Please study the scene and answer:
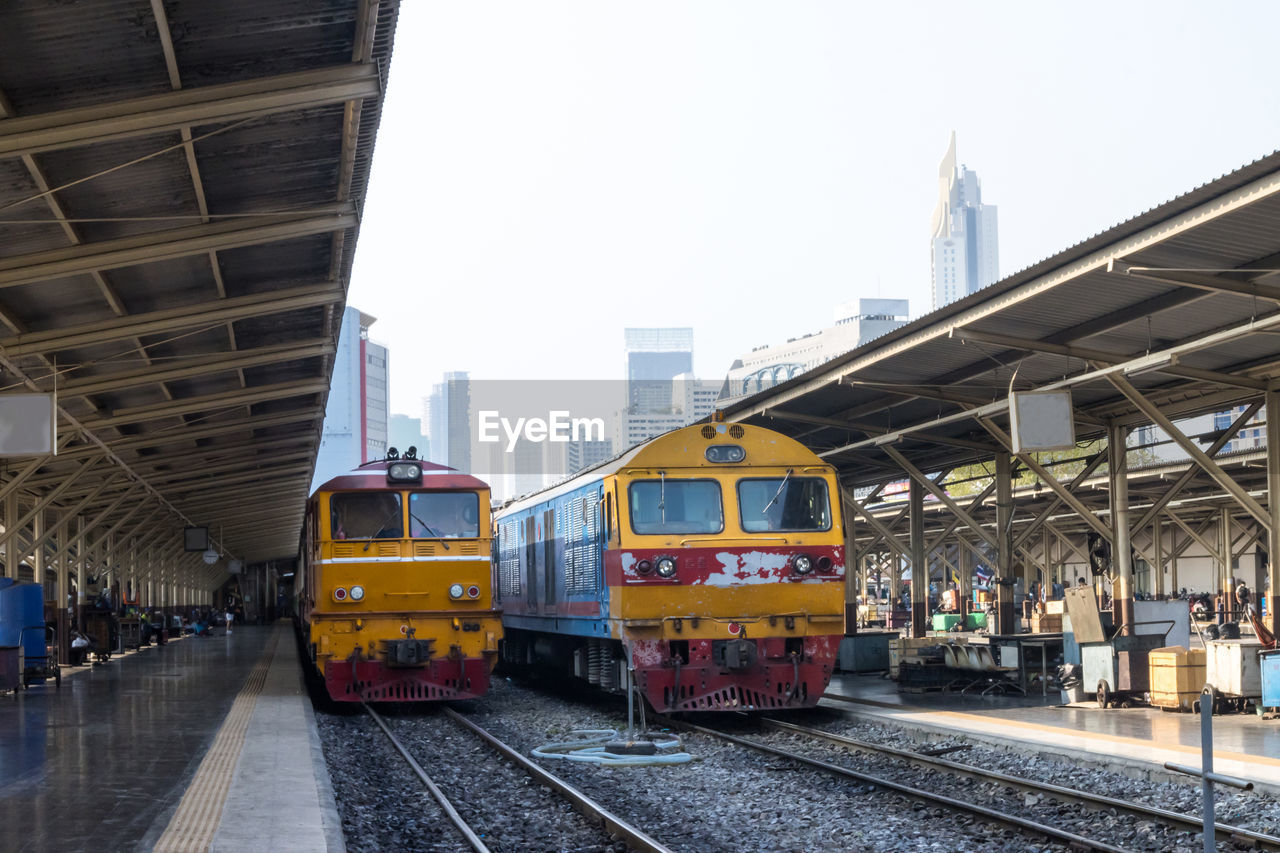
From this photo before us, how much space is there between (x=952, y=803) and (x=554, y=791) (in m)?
3.25

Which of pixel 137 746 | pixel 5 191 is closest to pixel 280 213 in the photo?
pixel 5 191

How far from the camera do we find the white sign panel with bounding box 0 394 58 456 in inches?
551

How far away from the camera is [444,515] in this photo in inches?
683

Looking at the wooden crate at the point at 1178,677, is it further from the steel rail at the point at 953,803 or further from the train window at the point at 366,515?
the train window at the point at 366,515

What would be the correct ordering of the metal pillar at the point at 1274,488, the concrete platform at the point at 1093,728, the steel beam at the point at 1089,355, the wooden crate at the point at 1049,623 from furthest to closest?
1. the wooden crate at the point at 1049,623
2. the metal pillar at the point at 1274,488
3. the steel beam at the point at 1089,355
4. the concrete platform at the point at 1093,728

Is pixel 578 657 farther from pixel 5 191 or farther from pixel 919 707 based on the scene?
pixel 5 191

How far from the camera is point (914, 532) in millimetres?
27188

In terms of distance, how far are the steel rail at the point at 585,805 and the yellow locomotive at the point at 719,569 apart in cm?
168

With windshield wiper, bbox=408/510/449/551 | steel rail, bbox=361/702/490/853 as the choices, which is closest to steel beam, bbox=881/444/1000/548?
windshield wiper, bbox=408/510/449/551

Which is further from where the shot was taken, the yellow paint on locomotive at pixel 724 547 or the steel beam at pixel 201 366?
the steel beam at pixel 201 366

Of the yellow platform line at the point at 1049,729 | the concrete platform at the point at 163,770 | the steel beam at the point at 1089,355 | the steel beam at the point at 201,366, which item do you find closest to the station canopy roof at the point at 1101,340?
the steel beam at the point at 1089,355

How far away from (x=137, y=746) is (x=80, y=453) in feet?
33.1

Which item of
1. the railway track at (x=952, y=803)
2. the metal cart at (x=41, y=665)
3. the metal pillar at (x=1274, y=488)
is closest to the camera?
the railway track at (x=952, y=803)

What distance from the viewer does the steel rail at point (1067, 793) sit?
8.01m
